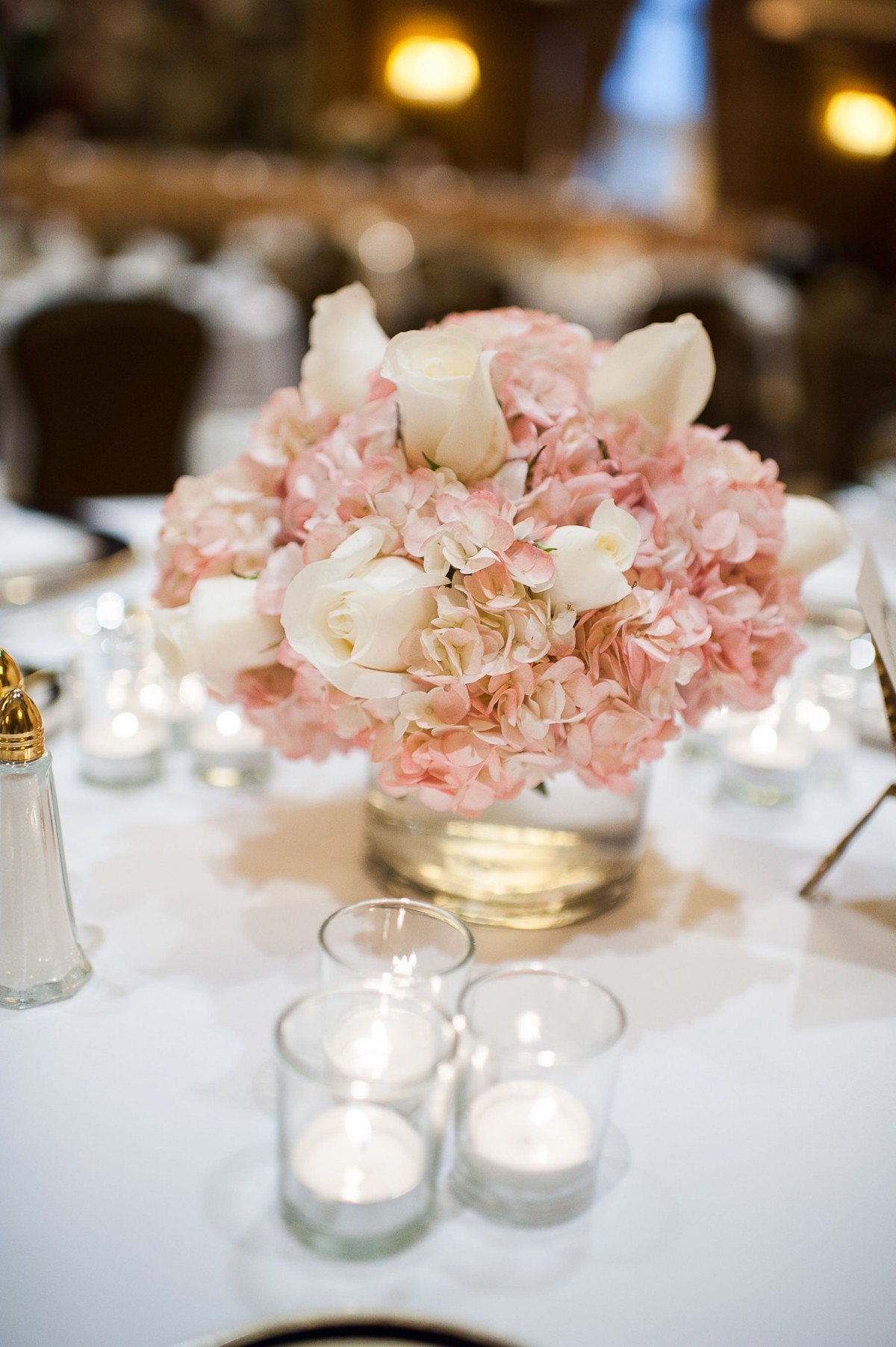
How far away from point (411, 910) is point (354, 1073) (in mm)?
107

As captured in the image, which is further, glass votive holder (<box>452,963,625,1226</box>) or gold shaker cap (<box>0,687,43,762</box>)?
gold shaker cap (<box>0,687,43,762</box>)

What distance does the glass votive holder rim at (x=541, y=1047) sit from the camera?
555mm

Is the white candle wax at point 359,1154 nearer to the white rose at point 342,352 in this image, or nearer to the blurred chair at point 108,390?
the white rose at point 342,352

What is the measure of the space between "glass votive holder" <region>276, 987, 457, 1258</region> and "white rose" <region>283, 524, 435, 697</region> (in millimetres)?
190

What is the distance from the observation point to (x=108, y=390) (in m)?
2.97

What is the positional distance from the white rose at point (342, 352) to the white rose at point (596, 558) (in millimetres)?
213

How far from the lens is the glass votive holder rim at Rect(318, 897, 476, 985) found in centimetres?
63

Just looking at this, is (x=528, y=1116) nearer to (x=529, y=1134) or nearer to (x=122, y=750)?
(x=529, y=1134)

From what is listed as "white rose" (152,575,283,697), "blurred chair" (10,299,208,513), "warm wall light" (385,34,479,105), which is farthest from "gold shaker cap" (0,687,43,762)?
"warm wall light" (385,34,479,105)

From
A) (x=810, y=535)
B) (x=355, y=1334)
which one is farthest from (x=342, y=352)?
(x=355, y=1334)

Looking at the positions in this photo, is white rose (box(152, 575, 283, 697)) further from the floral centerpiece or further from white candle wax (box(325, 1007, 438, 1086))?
white candle wax (box(325, 1007, 438, 1086))

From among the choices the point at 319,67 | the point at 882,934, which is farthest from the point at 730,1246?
the point at 319,67

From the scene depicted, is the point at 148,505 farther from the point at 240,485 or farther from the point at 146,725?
the point at 240,485

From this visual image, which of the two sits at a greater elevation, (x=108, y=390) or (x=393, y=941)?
(x=393, y=941)
